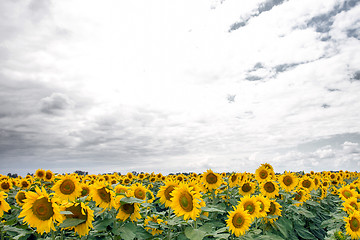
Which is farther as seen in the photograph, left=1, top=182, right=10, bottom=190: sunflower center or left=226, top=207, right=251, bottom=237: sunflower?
left=1, top=182, right=10, bottom=190: sunflower center

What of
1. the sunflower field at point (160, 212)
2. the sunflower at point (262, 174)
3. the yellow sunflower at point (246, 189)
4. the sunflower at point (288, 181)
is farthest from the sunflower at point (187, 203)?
the sunflower at point (262, 174)

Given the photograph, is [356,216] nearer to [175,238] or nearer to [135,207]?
[175,238]

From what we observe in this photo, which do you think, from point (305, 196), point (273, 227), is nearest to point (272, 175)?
point (305, 196)

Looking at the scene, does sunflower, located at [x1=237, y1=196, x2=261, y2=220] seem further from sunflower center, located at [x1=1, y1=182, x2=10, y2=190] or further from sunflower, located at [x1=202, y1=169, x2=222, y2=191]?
sunflower center, located at [x1=1, y1=182, x2=10, y2=190]

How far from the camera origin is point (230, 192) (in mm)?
10289

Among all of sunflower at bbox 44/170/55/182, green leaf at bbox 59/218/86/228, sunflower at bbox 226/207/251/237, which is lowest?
sunflower at bbox 226/207/251/237

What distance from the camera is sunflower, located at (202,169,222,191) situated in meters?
9.06

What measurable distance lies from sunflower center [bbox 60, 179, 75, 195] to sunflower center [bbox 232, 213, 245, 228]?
378 centimetres

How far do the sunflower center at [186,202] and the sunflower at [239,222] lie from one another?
120cm

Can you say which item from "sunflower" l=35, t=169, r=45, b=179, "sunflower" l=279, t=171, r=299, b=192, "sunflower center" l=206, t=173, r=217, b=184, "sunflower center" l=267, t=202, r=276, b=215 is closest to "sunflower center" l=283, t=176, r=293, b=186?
"sunflower" l=279, t=171, r=299, b=192

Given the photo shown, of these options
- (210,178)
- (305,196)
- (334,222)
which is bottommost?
(334,222)

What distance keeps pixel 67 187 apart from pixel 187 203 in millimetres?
3051

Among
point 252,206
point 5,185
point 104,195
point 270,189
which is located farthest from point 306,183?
point 5,185

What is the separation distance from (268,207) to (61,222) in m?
4.79
